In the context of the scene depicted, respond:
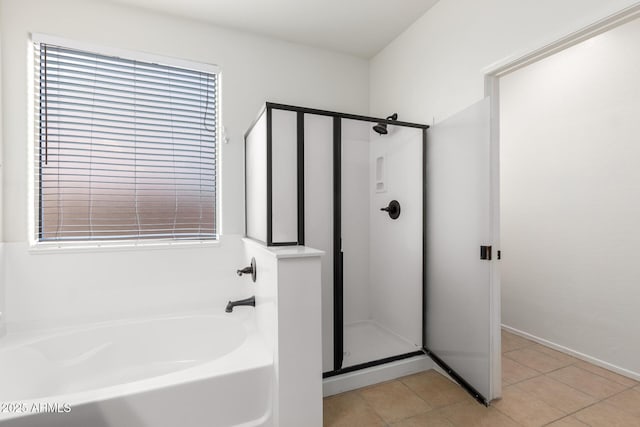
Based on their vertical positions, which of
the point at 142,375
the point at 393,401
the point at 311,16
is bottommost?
the point at 393,401

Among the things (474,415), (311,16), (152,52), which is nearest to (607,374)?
(474,415)

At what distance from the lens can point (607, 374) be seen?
7.11ft

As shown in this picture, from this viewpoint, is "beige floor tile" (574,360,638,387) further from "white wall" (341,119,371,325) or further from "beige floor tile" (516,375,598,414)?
"white wall" (341,119,371,325)

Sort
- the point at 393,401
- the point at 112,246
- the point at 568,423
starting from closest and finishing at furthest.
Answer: the point at 568,423, the point at 393,401, the point at 112,246

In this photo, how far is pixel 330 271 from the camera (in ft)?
6.77

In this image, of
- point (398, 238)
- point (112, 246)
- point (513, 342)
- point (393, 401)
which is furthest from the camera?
point (513, 342)

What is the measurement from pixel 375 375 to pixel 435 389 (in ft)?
1.26

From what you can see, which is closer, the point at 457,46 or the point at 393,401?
the point at 393,401

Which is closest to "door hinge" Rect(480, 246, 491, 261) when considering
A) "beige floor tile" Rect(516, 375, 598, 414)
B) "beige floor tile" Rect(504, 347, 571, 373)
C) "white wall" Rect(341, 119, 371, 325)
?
"white wall" Rect(341, 119, 371, 325)

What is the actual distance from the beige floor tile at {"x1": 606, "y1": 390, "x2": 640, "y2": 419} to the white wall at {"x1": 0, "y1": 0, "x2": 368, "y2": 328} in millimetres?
2527

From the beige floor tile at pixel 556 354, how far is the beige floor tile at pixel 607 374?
42 millimetres

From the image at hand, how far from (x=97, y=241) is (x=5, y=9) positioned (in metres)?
1.52

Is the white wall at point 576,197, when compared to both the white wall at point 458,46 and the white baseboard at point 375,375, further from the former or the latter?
the white baseboard at point 375,375

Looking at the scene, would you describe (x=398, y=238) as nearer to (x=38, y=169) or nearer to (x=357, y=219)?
(x=357, y=219)
